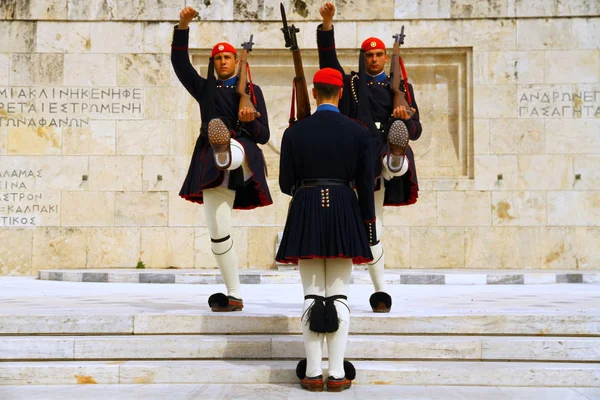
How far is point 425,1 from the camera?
552 inches

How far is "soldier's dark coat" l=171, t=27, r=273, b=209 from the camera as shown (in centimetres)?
679

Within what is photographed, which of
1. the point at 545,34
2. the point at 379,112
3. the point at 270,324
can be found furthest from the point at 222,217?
the point at 545,34

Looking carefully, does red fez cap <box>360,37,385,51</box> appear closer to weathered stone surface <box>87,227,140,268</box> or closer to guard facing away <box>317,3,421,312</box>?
guard facing away <box>317,3,421,312</box>

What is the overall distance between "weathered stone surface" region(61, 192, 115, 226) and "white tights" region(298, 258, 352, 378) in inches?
347

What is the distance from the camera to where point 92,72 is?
14008 mm

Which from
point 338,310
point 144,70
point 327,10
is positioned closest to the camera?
point 338,310

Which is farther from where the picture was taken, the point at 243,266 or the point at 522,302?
the point at 243,266

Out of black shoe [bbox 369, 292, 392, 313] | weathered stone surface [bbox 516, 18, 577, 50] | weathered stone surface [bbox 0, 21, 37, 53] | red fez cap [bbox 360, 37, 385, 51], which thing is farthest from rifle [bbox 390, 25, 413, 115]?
weathered stone surface [bbox 0, 21, 37, 53]

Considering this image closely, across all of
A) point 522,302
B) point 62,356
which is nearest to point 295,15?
point 522,302

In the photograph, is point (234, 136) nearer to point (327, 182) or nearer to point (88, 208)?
point (327, 182)

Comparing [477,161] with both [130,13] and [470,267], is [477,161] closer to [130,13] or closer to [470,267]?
[470,267]

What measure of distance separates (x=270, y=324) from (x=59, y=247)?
810cm

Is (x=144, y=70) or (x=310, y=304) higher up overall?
(x=144, y=70)

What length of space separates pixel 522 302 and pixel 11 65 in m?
9.09
